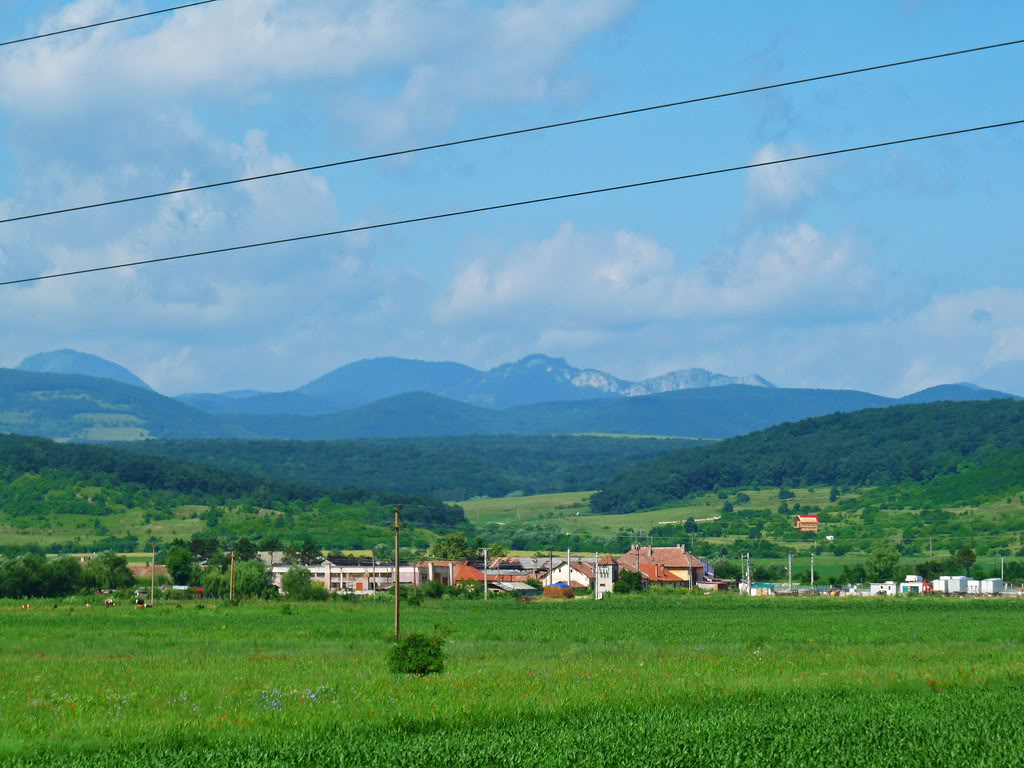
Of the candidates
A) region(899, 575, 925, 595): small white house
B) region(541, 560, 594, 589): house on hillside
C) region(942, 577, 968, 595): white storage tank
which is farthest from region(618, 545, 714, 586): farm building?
region(942, 577, 968, 595): white storage tank

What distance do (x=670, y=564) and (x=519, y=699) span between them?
503ft

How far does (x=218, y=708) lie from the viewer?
34281 mm

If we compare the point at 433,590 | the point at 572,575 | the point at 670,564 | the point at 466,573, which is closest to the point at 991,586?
the point at 670,564

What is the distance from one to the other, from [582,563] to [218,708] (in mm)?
143173

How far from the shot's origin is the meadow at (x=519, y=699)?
2642 centimetres

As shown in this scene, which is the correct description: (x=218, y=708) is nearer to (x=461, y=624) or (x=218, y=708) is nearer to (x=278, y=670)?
(x=278, y=670)

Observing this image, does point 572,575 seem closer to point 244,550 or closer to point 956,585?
point 244,550

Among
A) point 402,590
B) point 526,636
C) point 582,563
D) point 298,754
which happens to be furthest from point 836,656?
point 582,563

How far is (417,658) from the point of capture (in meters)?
44.8

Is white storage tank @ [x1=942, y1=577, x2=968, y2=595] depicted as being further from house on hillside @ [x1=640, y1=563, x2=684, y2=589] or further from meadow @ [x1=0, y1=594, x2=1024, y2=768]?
meadow @ [x1=0, y1=594, x2=1024, y2=768]

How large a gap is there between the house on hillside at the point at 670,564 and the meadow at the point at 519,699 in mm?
105476

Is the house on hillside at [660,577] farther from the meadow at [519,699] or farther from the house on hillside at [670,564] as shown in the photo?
the meadow at [519,699]

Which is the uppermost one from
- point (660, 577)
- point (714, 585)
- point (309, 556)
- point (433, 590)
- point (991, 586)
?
point (309, 556)

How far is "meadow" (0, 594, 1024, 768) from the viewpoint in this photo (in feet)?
86.7
